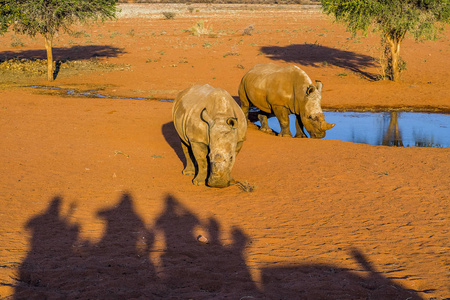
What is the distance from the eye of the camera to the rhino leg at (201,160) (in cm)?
959

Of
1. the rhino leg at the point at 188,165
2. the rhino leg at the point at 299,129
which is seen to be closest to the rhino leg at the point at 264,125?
the rhino leg at the point at 299,129

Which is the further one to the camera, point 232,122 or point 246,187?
point 246,187

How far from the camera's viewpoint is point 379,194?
29.5 ft

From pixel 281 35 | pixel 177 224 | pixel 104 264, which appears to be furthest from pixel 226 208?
pixel 281 35

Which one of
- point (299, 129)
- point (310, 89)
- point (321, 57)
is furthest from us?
point (321, 57)

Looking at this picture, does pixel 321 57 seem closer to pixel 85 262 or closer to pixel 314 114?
pixel 314 114

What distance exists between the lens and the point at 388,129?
16.2m

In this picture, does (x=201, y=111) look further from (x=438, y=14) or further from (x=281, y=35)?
(x=281, y=35)

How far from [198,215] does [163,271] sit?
2.34 m

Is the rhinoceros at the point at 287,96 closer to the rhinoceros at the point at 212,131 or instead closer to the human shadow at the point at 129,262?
the rhinoceros at the point at 212,131

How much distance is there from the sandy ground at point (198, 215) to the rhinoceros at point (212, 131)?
19.4 inches

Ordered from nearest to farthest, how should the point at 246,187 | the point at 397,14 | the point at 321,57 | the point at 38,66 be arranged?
the point at 246,187
the point at 397,14
the point at 38,66
the point at 321,57

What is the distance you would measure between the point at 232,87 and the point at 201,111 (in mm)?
14619

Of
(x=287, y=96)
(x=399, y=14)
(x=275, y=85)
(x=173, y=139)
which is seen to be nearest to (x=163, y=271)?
(x=173, y=139)
